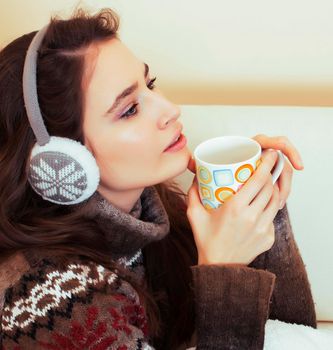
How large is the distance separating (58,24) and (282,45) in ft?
2.03

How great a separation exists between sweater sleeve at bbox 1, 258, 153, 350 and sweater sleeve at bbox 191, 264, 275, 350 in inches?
5.0

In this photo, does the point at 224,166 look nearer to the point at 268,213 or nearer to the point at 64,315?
the point at 268,213

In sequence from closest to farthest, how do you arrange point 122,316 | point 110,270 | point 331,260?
point 122,316 < point 110,270 < point 331,260

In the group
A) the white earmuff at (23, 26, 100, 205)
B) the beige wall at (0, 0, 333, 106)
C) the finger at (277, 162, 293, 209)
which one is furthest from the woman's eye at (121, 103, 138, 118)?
the beige wall at (0, 0, 333, 106)

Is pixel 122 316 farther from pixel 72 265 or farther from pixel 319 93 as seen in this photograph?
pixel 319 93

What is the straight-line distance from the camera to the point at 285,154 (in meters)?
0.96

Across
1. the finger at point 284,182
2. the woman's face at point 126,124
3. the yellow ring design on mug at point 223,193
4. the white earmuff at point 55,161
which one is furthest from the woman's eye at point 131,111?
the finger at point 284,182

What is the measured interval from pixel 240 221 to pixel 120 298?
245 millimetres

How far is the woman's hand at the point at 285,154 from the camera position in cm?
94

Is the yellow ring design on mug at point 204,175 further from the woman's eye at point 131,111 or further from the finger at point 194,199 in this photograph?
the woman's eye at point 131,111

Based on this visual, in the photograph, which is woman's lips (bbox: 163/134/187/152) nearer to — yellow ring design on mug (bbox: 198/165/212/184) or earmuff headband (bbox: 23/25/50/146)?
yellow ring design on mug (bbox: 198/165/212/184)

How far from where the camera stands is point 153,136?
91 centimetres

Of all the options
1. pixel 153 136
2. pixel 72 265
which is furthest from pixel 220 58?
pixel 72 265

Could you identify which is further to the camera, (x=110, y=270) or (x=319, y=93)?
(x=319, y=93)
